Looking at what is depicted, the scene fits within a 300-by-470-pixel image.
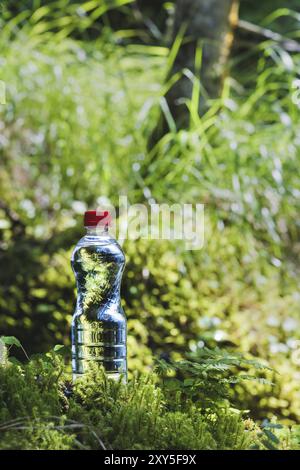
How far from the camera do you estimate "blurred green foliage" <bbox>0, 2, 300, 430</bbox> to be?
3.78m

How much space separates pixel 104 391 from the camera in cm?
188

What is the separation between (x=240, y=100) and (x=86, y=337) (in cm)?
360

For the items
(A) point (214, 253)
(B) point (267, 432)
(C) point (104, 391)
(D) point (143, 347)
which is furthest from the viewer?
(A) point (214, 253)

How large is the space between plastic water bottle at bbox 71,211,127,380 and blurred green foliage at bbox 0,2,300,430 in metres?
1.09

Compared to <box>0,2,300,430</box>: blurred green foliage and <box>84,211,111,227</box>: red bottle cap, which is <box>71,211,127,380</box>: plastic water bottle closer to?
<box>84,211,111,227</box>: red bottle cap

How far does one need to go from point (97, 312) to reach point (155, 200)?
1939 millimetres

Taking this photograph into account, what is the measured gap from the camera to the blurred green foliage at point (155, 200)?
12.4ft

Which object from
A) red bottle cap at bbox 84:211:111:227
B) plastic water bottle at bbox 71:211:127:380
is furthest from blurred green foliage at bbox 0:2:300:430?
red bottle cap at bbox 84:211:111:227

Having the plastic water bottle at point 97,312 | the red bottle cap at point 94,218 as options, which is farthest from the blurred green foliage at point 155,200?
the red bottle cap at point 94,218

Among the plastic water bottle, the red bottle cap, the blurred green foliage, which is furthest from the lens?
the blurred green foliage

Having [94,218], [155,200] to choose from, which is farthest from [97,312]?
[155,200]

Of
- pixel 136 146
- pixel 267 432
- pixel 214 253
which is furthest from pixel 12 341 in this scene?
pixel 136 146
